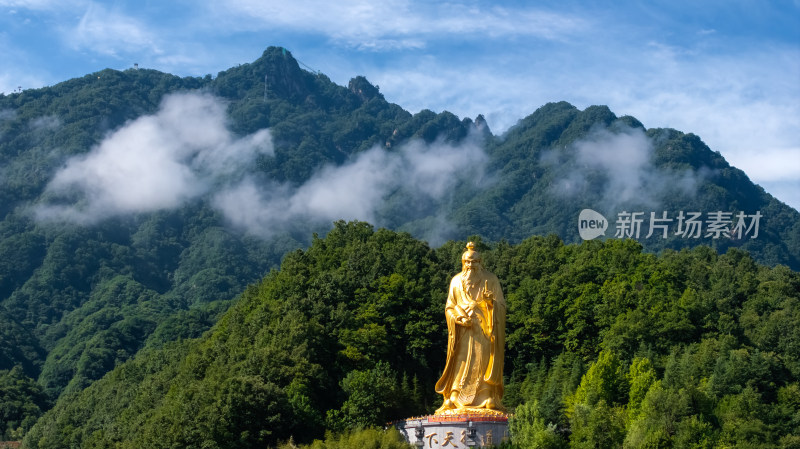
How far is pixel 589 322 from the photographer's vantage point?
1663 inches

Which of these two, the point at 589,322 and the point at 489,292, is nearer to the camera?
the point at 489,292

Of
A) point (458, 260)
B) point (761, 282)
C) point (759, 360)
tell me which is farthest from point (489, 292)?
point (761, 282)

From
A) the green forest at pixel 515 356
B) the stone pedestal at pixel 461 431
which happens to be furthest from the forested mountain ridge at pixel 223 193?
the stone pedestal at pixel 461 431

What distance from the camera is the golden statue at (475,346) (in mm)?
32094

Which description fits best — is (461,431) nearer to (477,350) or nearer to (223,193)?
(477,350)

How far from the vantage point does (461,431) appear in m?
31.3

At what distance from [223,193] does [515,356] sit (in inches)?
2664

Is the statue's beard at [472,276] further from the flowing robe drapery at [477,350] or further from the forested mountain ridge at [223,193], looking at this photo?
the forested mountain ridge at [223,193]

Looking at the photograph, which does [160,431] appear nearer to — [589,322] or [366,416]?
[366,416]

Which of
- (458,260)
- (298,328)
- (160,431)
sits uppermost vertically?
(458,260)

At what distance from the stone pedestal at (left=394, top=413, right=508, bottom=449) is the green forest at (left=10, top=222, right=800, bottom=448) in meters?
0.56

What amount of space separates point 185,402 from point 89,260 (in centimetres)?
5951

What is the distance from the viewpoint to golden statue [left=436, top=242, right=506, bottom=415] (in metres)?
32.1

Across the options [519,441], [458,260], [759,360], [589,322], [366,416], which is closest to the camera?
[519,441]
